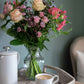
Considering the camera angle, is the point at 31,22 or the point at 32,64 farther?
the point at 32,64

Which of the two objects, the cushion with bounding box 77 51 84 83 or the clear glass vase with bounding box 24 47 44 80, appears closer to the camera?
the clear glass vase with bounding box 24 47 44 80

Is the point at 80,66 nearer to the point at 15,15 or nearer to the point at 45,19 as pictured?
the point at 45,19

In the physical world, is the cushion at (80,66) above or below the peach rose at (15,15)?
below

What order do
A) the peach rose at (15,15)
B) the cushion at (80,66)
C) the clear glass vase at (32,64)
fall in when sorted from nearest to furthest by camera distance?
the peach rose at (15,15)
the clear glass vase at (32,64)
the cushion at (80,66)

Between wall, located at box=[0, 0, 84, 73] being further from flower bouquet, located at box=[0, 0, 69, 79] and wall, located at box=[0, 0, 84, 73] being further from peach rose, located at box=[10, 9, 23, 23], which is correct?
peach rose, located at box=[10, 9, 23, 23]

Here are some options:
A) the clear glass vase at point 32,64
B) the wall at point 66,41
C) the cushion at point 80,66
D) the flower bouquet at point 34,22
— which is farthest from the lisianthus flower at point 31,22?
the cushion at point 80,66

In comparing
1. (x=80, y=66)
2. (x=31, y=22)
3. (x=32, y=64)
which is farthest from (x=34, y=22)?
(x=80, y=66)

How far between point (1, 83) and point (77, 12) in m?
1.68

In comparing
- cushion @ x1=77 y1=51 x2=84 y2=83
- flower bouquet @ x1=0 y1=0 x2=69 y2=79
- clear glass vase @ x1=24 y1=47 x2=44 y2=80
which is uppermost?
flower bouquet @ x1=0 y1=0 x2=69 y2=79

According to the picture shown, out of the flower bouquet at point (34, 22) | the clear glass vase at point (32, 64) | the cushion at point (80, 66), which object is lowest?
the cushion at point (80, 66)

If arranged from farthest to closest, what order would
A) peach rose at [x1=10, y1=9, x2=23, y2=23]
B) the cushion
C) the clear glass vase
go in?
the cushion
the clear glass vase
peach rose at [x1=10, y1=9, x2=23, y2=23]

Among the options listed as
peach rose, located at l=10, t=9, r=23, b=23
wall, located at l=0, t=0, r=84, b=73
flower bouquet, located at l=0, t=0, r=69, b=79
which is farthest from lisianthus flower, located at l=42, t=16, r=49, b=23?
wall, located at l=0, t=0, r=84, b=73

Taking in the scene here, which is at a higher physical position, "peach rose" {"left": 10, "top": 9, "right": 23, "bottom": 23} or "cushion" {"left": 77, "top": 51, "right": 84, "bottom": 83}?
"peach rose" {"left": 10, "top": 9, "right": 23, "bottom": 23}

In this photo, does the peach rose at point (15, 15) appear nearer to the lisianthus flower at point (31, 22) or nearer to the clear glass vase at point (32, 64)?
the lisianthus flower at point (31, 22)
